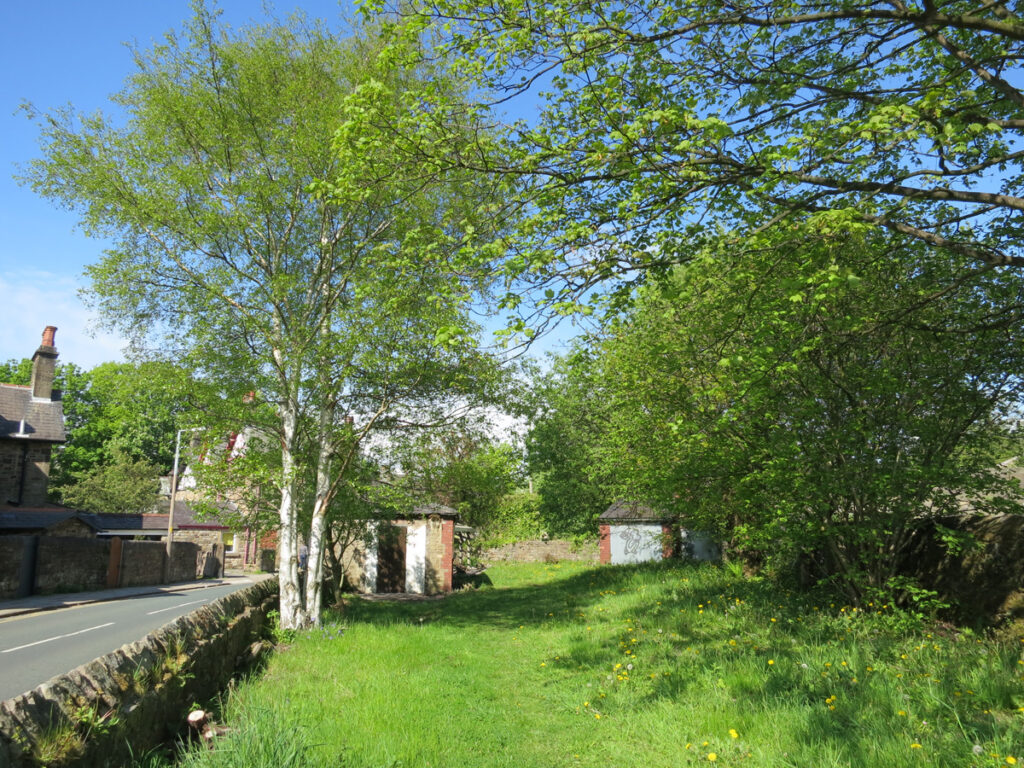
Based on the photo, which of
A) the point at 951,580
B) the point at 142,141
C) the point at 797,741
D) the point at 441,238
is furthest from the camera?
the point at 142,141

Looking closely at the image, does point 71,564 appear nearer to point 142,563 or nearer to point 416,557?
point 142,563

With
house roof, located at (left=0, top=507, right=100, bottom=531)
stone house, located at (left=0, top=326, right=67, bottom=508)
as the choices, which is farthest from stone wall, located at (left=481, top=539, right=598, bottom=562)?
stone house, located at (left=0, top=326, right=67, bottom=508)

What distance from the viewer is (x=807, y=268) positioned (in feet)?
19.7

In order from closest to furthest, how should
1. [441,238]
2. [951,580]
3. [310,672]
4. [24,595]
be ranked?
1. [441,238]
2. [310,672]
3. [951,580]
4. [24,595]

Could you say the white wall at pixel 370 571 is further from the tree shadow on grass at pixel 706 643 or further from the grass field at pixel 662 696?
the grass field at pixel 662 696

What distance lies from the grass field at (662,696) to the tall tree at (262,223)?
511 cm

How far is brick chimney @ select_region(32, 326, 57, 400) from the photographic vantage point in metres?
35.9

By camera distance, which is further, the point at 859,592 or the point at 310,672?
the point at 859,592

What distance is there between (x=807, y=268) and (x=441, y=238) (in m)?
3.74

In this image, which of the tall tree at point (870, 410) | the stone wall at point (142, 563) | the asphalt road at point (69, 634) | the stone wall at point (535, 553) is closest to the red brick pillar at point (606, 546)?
the stone wall at point (535, 553)

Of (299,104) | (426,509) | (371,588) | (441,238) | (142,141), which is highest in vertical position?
(299,104)

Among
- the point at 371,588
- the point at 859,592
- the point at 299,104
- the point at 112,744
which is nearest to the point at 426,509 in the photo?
the point at 371,588

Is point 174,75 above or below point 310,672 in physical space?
above

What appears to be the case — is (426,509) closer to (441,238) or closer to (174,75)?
(174,75)
